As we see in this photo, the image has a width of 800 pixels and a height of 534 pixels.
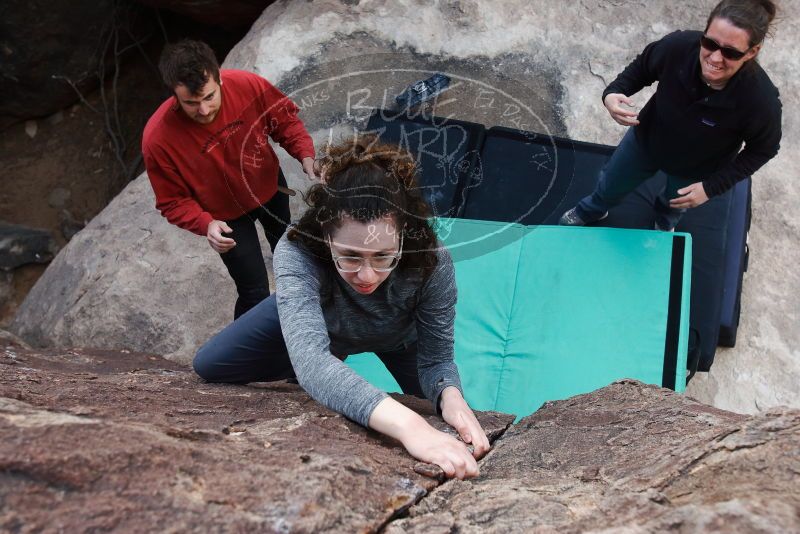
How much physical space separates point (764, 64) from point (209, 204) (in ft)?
9.69

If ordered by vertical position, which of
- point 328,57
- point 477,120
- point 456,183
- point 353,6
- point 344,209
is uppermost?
point 353,6

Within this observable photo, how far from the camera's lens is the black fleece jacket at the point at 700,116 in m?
2.13

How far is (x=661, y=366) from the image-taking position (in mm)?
2711

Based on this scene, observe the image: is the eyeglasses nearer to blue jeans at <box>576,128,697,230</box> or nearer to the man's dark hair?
the man's dark hair

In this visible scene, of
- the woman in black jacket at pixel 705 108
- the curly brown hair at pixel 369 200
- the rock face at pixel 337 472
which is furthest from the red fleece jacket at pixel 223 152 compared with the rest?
the woman in black jacket at pixel 705 108

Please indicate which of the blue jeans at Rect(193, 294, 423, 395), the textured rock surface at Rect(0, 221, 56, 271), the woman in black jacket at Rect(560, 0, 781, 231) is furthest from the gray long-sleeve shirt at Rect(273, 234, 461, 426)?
the textured rock surface at Rect(0, 221, 56, 271)

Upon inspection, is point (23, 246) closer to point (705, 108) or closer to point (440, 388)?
point (440, 388)

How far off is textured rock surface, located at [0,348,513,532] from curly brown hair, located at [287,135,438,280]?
0.38 metres

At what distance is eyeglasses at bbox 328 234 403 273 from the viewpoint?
1477mm

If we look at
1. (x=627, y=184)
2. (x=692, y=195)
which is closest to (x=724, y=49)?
(x=692, y=195)

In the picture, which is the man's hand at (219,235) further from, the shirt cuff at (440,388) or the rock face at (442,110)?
the shirt cuff at (440,388)

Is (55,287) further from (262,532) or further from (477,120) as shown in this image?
(262,532)

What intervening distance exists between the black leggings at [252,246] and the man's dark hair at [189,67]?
0.53 meters

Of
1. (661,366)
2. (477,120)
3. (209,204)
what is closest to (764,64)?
(477,120)
